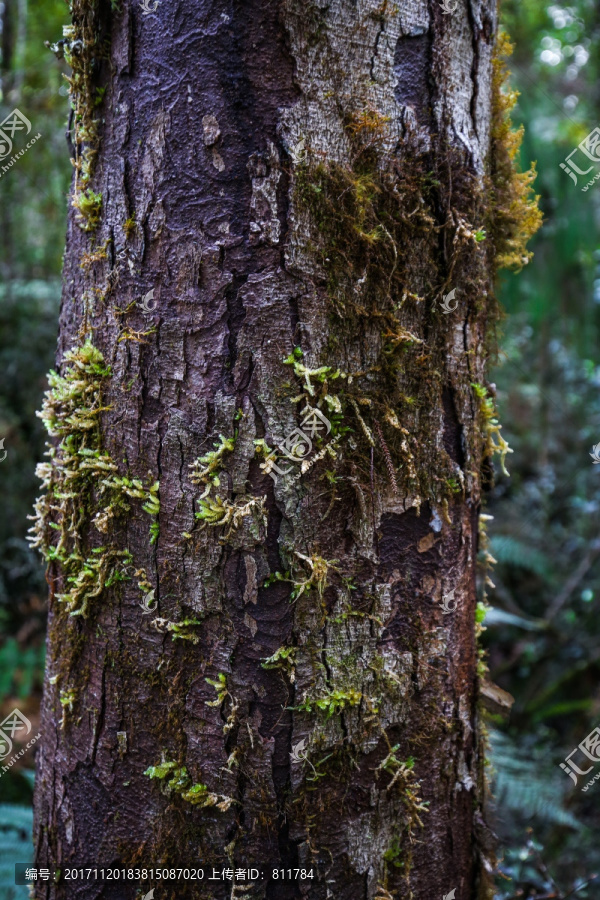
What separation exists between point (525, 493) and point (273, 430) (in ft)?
17.8

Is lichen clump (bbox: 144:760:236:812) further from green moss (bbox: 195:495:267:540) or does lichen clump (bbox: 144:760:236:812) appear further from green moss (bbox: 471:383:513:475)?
green moss (bbox: 471:383:513:475)

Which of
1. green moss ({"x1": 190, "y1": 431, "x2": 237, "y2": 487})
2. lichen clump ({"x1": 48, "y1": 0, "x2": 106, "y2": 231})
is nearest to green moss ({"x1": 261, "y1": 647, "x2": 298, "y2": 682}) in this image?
green moss ({"x1": 190, "y1": 431, "x2": 237, "y2": 487})

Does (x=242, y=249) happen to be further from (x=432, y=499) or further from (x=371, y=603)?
(x=371, y=603)

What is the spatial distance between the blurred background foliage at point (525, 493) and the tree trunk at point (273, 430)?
1750mm

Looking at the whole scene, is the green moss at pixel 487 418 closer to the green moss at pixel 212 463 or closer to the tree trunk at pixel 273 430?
the tree trunk at pixel 273 430

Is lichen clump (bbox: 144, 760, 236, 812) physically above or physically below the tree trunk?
below

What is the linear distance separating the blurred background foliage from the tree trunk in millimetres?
1750

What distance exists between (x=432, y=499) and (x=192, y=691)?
0.63 metres

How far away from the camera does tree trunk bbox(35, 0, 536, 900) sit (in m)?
1.06

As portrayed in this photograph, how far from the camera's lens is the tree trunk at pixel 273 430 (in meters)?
1.06

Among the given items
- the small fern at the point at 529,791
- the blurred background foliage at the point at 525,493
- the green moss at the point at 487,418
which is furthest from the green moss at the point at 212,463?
the small fern at the point at 529,791

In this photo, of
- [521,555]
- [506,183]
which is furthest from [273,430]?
[521,555]

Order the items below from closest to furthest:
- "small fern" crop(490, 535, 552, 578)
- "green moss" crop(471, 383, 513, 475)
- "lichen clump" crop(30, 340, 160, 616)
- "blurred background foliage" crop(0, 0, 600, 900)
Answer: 1. "lichen clump" crop(30, 340, 160, 616)
2. "green moss" crop(471, 383, 513, 475)
3. "blurred background foliage" crop(0, 0, 600, 900)
4. "small fern" crop(490, 535, 552, 578)

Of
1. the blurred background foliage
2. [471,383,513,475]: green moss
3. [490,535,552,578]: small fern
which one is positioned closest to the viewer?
[471,383,513,475]: green moss
